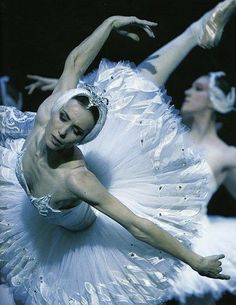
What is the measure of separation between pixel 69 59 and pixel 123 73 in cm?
17

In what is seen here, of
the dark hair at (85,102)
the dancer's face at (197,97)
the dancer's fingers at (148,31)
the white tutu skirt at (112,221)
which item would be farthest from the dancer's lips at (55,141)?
the dancer's face at (197,97)

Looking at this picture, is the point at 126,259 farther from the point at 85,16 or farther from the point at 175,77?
the point at 85,16

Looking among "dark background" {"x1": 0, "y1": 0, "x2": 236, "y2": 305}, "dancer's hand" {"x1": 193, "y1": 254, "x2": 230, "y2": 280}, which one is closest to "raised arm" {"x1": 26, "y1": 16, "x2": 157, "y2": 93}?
"dark background" {"x1": 0, "y1": 0, "x2": 236, "y2": 305}

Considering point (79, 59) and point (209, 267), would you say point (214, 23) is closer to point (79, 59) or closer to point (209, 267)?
point (79, 59)

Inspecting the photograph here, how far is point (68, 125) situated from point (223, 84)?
2.57 ft

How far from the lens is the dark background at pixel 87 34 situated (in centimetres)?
174

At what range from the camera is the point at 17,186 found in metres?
1.57

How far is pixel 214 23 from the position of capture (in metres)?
1.71

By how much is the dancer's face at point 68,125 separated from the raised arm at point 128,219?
9 cm

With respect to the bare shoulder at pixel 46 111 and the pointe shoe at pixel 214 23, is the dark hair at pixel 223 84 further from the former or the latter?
the bare shoulder at pixel 46 111

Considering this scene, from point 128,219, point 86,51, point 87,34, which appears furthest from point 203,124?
point 128,219

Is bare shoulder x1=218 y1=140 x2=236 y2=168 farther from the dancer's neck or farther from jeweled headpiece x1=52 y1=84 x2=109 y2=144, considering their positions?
jeweled headpiece x1=52 y1=84 x2=109 y2=144

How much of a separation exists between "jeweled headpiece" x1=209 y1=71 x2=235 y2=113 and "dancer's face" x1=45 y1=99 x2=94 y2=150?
0.73 metres

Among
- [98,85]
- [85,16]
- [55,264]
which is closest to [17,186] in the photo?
[55,264]
